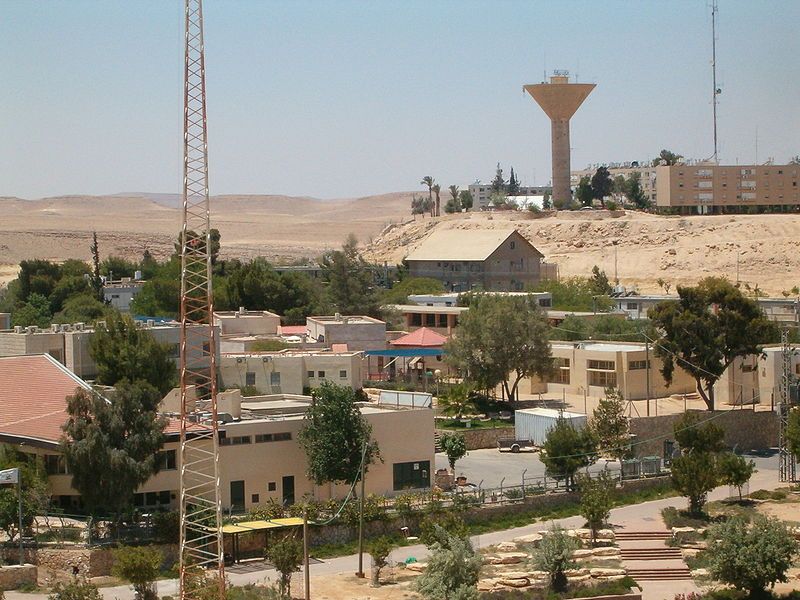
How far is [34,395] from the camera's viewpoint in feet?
111

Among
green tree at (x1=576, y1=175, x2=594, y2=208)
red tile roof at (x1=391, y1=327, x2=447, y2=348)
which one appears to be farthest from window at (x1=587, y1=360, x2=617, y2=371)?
green tree at (x1=576, y1=175, x2=594, y2=208)

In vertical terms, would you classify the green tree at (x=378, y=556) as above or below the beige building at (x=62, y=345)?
below

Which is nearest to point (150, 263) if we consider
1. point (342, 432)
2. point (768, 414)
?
point (768, 414)

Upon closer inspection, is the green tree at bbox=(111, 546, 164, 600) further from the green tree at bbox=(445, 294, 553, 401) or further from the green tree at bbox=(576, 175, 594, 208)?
the green tree at bbox=(576, 175, 594, 208)

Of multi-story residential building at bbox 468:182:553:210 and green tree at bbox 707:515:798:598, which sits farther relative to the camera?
multi-story residential building at bbox 468:182:553:210

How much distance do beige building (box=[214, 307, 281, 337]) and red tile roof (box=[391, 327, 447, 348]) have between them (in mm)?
4309

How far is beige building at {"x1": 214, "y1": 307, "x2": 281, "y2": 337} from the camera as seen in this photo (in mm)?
50594

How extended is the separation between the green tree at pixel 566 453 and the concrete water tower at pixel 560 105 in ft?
250

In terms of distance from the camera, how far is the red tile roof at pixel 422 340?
5119 centimetres

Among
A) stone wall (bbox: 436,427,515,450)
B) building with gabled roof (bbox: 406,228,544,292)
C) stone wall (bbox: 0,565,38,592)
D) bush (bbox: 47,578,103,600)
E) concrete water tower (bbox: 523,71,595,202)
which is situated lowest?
stone wall (bbox: 0,565,38,592)

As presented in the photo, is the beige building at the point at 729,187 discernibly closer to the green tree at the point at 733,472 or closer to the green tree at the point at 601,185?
the green tree at the point at 601,185

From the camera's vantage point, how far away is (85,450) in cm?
2977

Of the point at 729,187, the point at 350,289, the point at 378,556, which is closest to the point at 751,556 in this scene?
the point at 378,556

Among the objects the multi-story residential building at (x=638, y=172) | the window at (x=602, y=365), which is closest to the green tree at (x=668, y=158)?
the multi-story residential building at (x=638, y=172)
